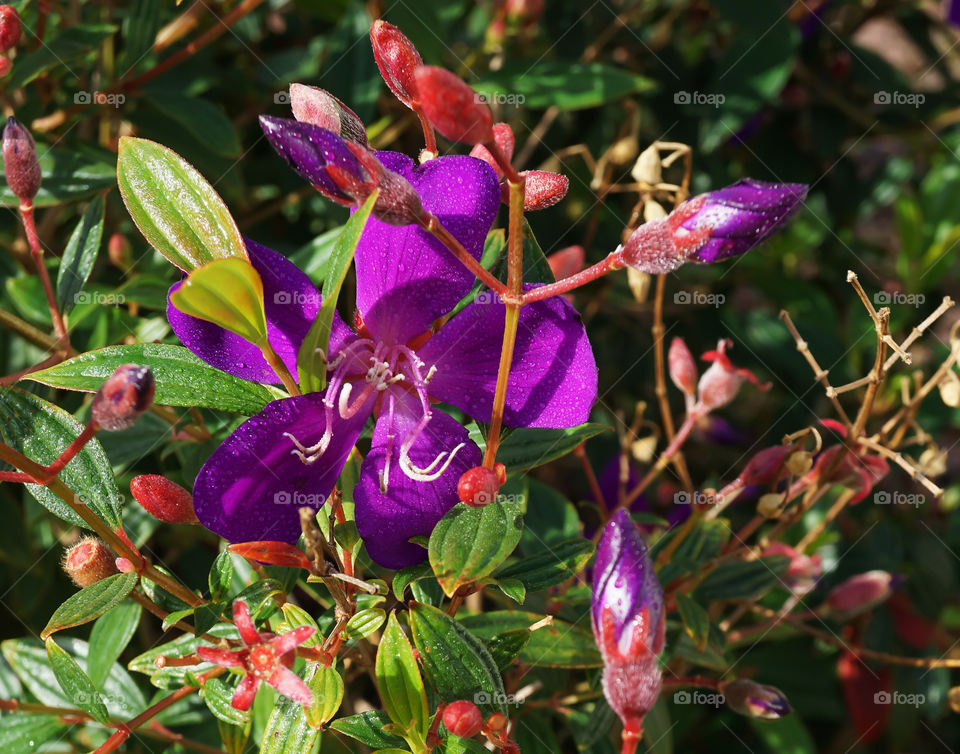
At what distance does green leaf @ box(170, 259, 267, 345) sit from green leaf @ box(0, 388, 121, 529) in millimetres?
271

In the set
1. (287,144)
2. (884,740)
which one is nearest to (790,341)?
(884,740)

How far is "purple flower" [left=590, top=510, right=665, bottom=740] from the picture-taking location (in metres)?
0.72

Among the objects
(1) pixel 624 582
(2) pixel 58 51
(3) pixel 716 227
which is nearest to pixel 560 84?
(2) pixel 58 51

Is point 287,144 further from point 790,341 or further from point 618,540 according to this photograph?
point 790,341

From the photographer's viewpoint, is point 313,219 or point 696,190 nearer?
point 313,219

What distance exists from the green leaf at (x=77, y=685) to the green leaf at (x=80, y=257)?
0.41 m

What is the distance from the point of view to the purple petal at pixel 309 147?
69 cm

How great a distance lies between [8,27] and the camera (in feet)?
3.61

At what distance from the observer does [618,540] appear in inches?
29.9

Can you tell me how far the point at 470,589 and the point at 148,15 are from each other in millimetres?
984

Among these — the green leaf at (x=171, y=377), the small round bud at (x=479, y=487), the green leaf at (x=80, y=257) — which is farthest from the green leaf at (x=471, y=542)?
the green leaf at (x=80, y=257)

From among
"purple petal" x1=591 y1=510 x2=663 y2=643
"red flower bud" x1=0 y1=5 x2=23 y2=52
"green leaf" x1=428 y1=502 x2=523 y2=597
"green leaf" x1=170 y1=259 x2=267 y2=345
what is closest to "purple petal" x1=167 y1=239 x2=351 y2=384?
"green leaf" x1=170 y1=259 x2=267 y2=345
